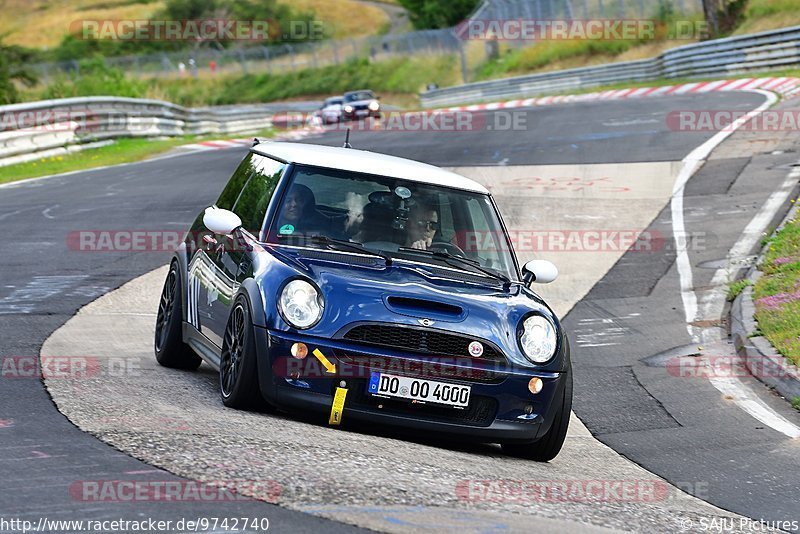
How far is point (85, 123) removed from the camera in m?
27.7

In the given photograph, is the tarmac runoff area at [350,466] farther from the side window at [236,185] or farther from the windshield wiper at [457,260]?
the side window at [236,185]

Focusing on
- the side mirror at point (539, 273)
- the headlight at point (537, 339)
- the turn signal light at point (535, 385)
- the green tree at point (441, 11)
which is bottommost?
the turn signal light at point (535, 385)

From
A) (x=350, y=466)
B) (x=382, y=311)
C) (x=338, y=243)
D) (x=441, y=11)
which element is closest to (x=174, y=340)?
(x=338, y=243)

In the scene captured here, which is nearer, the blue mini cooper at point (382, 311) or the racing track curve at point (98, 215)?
the racing track curve at point (98, 215)

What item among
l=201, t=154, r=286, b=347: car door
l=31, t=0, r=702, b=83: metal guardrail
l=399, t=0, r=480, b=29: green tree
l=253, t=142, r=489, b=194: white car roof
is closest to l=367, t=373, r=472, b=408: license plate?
l=201, t=154, r=286, b=347: car door

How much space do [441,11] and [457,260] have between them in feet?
268

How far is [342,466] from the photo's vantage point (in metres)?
5.80

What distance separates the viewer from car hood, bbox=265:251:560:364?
6719 mm

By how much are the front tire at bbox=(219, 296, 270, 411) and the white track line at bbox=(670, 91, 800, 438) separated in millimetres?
3717

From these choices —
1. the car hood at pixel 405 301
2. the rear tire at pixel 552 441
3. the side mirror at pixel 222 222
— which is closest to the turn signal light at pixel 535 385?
the car hood at pixel 405 301

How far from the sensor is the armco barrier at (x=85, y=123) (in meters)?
23.9

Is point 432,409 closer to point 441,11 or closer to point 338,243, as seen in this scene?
point 338,243

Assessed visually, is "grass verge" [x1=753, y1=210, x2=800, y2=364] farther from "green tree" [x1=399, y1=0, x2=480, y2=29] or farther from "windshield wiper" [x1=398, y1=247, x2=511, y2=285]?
"green tree" [x1=399, y1=0, x2=480, y2=29]

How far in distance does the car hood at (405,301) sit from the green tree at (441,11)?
78.7 m
